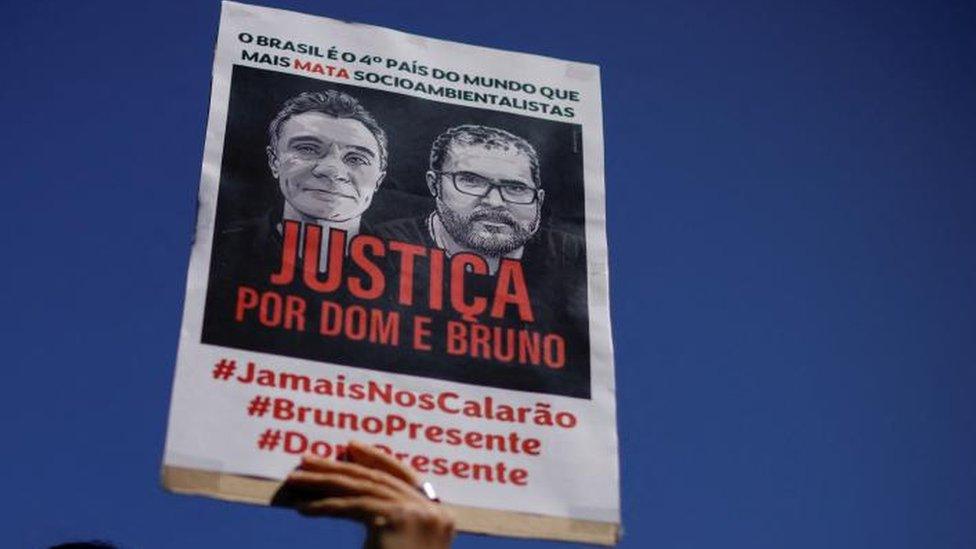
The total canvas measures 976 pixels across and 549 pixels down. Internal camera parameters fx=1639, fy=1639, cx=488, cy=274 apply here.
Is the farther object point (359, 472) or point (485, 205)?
point (485, 205)

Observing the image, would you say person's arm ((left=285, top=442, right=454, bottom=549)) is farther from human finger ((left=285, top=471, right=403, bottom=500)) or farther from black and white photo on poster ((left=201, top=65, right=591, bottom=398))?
black and white photo on poster ((left=201, top=65, right=591, bottom=398))

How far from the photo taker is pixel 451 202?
1.52m

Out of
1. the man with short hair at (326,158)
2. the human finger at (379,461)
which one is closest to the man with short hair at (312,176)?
the man with short hair at (326,158)

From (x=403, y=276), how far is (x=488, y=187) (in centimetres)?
14

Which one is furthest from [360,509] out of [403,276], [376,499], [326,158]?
[326,158]

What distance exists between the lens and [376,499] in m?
1.11

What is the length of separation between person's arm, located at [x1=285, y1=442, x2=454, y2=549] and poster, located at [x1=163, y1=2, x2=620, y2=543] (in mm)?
113

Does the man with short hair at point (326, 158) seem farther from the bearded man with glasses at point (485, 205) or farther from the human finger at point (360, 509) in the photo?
the human finger at point (360, 509)

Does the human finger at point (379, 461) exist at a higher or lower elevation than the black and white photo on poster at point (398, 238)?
lower

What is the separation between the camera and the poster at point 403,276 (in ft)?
4.37

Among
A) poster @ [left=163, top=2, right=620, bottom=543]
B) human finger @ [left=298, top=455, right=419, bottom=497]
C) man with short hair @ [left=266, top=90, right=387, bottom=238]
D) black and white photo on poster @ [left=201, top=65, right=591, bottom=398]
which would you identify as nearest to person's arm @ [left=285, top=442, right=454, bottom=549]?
human finger @ [left=298, top=455, right=419, bottom=497]

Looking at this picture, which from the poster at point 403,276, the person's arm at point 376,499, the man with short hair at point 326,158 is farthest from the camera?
the man with short hair at point 326,158

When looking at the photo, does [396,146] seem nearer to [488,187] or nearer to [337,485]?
[488,187]

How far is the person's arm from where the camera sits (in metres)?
1.08
